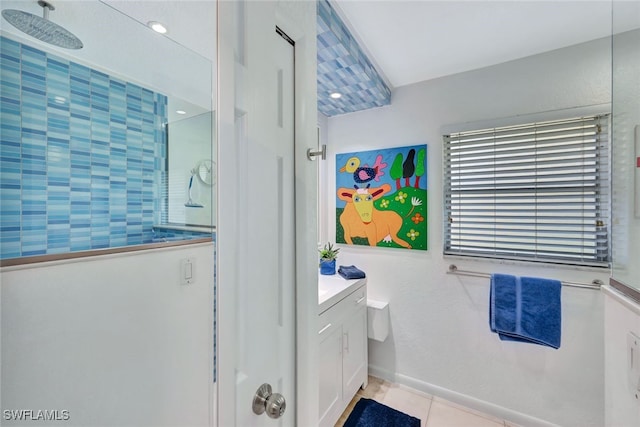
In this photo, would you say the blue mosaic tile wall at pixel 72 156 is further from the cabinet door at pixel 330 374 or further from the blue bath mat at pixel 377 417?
the blue bath mat at pixel 377 417

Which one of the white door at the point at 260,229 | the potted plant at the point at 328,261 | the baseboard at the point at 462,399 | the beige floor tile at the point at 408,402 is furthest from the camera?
the potted plant at the point at 328,261

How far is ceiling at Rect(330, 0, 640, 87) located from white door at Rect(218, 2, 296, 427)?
85 centimetres

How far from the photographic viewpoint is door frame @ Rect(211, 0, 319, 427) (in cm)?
48

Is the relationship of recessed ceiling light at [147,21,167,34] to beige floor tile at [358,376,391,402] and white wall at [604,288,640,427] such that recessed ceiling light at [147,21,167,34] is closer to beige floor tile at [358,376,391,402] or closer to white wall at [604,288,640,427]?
white wall at [604,288,640,427]

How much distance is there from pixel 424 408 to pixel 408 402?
0.11 m

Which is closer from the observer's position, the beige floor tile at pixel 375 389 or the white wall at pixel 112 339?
the white wall at pixel 112 339

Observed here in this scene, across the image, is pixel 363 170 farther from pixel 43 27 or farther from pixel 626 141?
pixel 43 27

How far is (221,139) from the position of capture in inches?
18.8

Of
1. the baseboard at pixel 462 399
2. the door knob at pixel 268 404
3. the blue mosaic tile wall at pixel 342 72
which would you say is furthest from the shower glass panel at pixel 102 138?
the baseboard at pixel 462 399

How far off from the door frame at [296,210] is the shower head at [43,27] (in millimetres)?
197

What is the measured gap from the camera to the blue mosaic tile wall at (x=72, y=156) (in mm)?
286

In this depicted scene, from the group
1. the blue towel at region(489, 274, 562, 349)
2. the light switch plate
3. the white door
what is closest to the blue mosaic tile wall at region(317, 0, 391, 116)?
the white door

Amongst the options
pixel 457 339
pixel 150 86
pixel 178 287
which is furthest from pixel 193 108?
pixel 457 339

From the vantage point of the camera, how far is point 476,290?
1811 millimetres
